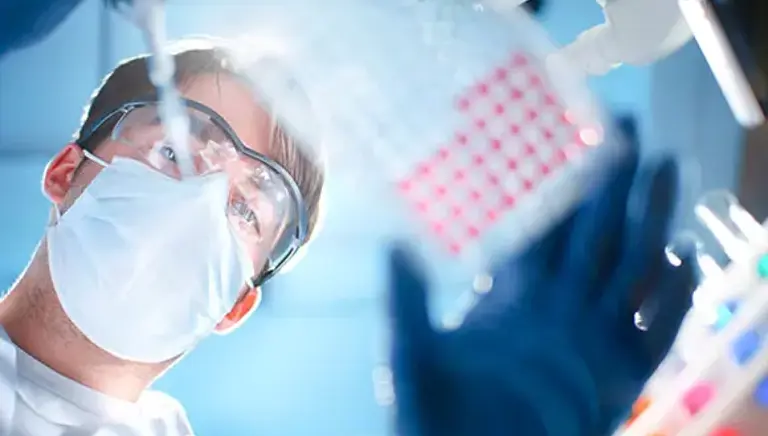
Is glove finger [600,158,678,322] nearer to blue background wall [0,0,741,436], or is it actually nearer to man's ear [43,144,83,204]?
blue background wall [0,0,741,436]

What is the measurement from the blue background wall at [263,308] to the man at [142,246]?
0.9 inches

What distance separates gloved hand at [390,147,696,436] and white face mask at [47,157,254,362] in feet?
0.76

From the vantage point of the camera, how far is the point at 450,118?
3.92ft

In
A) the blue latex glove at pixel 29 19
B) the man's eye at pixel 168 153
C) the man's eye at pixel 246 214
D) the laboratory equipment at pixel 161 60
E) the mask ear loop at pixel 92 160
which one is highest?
the blue latex glove at pixel 29 19

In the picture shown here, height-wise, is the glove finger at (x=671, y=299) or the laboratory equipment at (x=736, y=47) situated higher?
the laboratory equipment at (x=736, y=47)

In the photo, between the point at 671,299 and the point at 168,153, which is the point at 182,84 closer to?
the point at 168,153

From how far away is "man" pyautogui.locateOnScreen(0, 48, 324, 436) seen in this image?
3.56ft

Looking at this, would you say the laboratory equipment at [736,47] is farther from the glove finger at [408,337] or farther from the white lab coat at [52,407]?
the white lab coat at [52,407]

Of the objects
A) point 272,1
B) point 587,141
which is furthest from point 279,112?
point 587,141

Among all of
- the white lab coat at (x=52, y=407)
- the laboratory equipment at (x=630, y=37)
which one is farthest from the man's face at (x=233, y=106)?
the laboratory equipment at (x=630, y=37)

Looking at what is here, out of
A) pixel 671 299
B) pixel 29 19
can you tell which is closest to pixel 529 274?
pixel 671 299

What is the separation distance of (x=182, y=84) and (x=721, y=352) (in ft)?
2.49

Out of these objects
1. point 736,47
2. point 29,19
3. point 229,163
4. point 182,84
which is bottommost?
point 736,47

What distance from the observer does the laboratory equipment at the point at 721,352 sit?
3.67ft
